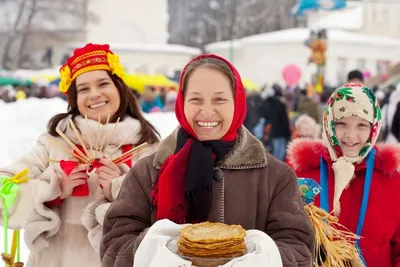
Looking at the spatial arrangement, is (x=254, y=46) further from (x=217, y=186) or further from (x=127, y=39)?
(x=217, y=186)

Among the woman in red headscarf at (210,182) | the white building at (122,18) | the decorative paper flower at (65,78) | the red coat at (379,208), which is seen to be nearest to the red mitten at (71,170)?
the decorative paper flower at (65,78)

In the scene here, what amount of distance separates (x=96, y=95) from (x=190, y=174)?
4.37 ft

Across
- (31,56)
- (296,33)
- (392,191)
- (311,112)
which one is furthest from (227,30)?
(392,191)

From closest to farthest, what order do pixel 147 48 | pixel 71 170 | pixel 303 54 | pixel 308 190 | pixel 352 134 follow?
pixel 308 190
pixel 71 170
pixel 352 134
pixel 147 48
pixel 303 54

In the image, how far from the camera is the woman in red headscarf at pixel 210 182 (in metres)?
2.30

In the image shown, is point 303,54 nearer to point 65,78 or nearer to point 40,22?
point 40,22

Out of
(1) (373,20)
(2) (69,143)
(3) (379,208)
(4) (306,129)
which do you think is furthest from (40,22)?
(3) (379,208)

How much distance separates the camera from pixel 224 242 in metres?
2.02

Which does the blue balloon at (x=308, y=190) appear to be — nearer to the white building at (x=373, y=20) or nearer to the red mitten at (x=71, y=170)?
the red mitten at (x=71, y=170)

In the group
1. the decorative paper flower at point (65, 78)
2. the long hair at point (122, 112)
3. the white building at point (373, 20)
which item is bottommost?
the long hair at point (122, 112)

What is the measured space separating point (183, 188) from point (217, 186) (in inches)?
4.6

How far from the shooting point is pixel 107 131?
11.4 feet

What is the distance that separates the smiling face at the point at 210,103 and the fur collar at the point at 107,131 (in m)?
1.11

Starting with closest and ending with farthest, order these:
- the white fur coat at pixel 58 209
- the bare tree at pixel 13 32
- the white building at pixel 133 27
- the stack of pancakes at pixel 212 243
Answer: the stack of pancakes at pixel 212 243
the white fur coat at pixel 58 209
the white building at pixel 133 27
the bare tree at pixel 13 32
